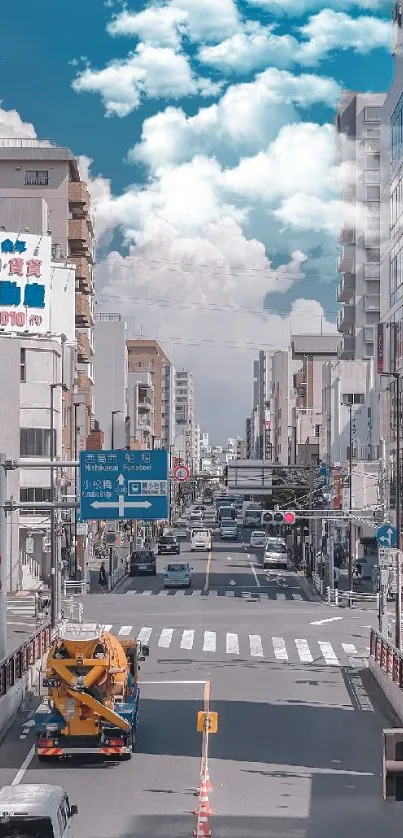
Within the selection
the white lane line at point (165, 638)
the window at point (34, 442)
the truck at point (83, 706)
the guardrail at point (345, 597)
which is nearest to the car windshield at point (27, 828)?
the truck at point (83, 706)

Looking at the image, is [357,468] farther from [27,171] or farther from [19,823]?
[19,823]

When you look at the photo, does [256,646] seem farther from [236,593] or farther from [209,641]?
[236,593]

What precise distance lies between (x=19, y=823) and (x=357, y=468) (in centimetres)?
6239

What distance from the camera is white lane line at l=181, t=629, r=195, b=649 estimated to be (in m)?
43.3

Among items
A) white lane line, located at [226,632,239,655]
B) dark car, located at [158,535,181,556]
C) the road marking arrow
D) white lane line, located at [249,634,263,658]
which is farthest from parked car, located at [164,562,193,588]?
dark car, located at [158,535,181,556]

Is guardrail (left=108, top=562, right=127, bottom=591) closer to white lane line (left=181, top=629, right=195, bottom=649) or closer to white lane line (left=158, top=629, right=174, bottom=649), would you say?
white lane line (left=158, top=629, right=174, bottom=649)

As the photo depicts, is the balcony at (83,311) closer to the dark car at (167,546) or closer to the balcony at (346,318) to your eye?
the dark car at (167,546)

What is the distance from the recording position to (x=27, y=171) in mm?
97500

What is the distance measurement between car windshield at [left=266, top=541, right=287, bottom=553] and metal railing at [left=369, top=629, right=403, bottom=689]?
47.8m

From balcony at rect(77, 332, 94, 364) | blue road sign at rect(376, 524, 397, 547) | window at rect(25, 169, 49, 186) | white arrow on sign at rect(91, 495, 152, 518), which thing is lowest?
blue road sign at rect(376, 524, 397, 547)

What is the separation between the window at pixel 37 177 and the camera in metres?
96.4

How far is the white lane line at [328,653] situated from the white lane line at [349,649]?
451 mm

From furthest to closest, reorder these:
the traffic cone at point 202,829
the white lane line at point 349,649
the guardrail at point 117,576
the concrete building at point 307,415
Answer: the concrete building at point 307,415
the guardrail at point 117,576
the white lane line at point 349,649
the traffic cone at point 202,829

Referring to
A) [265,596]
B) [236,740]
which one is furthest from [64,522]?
[236,740]
